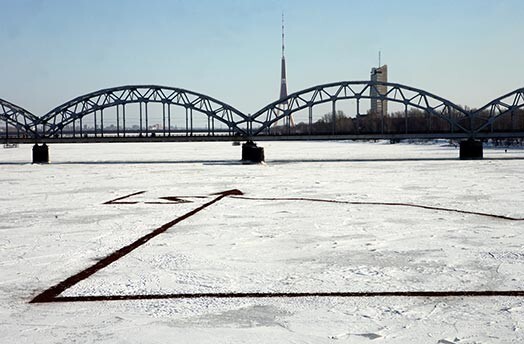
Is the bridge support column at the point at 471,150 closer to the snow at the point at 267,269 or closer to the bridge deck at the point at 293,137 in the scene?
the bridge deck at the point at 293,137

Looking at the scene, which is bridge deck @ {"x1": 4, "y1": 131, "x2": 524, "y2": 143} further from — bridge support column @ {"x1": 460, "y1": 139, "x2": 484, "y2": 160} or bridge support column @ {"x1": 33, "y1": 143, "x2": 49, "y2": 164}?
bridge support column @ {"x1": 33, "y1": 143, "x2": 49, "y2": 164}

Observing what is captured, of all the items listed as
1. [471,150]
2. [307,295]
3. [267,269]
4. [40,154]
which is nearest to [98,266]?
[267,269]

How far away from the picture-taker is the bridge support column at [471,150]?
180 ft

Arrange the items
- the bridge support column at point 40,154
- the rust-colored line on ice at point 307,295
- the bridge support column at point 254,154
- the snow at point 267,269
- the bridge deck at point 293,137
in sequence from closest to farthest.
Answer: the snow at point 267,269 → the rust-colored line on ice at point 307,295 → the bridge support column at point 254,154 → the bridge support column at point 40,154 → the bridge deck at point 293,137

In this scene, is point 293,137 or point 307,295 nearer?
point 307,295

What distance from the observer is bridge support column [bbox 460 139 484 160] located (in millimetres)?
54969

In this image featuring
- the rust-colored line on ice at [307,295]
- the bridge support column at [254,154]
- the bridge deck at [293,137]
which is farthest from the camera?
the bridge deck at [293,137]

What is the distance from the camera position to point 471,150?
181ft

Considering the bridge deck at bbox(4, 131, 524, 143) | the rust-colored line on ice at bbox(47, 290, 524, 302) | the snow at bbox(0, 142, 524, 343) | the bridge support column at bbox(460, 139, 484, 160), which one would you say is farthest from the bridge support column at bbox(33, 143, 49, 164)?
the rust-colored line on ice at bbox(47, 290, 524, 302)

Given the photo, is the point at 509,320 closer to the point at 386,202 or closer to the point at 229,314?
the point at 229,314

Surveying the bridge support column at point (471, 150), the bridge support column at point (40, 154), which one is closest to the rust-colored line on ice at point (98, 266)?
the bridge support column at point (471, 150)

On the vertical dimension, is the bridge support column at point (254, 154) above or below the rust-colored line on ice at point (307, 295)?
above

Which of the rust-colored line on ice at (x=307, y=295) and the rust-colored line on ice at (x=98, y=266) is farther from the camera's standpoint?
the rust-colored line on ice at (x=98, y=266)

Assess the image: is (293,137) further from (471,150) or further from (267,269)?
(267,269)
